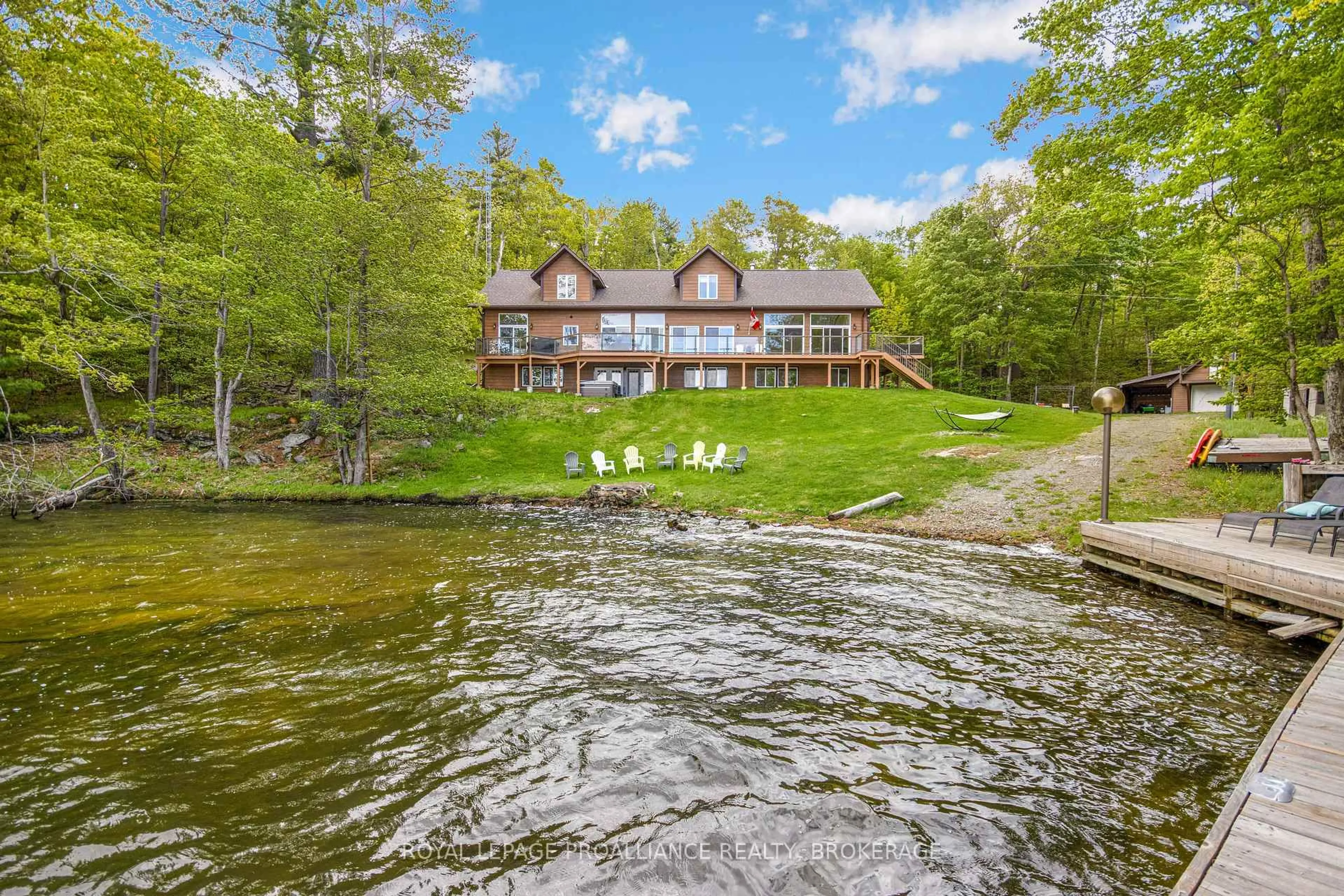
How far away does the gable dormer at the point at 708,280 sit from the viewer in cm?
2967

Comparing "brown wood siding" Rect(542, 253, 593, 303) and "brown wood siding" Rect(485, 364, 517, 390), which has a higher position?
"brown wood siding" Rect(542, 253, 593, 303)

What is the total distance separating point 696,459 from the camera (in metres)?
18.2

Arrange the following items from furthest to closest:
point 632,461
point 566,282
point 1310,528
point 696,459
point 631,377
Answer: point 566,282
point 631,377
point 632,461
point 696,459
point 1310,528

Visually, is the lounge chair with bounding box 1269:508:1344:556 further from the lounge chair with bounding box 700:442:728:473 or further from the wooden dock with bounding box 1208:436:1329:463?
the lounge chair with bounding box 700:442:728:473

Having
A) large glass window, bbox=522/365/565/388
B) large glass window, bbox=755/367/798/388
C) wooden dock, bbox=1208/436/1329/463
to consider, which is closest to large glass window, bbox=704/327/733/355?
large glass window, bbox=755/367/798/388

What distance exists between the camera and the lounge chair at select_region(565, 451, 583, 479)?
17.6 m

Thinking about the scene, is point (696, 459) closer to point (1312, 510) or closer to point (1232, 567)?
point (1232, 567)

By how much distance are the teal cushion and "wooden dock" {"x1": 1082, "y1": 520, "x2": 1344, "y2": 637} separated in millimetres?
458

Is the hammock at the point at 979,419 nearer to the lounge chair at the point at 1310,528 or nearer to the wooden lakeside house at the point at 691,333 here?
the wooden lakeside house at the point at 691,333

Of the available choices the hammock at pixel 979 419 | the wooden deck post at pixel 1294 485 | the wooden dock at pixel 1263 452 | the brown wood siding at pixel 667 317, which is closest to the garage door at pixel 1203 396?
the hammock at pixel 979 419

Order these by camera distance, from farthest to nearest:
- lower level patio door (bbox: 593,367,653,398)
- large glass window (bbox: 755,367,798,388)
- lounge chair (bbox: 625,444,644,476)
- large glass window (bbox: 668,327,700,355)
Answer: large glass window (bbox: 755,367,798,388), lower level patio door (bbox: 593,367,653,398), large glass window (bbox: 668,327,700,355), lounge chair (bbox: 625,444,644,476)

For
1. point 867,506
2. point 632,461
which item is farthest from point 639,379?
point 867,506

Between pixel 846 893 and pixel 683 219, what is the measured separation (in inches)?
2007

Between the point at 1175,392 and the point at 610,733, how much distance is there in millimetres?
38162
